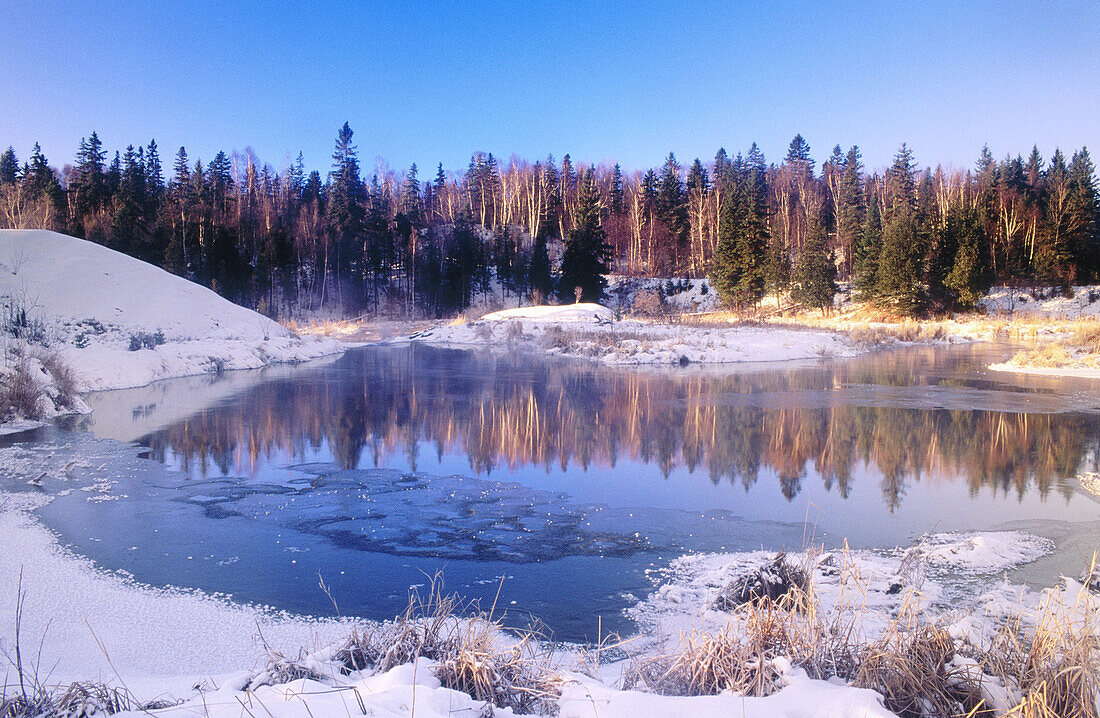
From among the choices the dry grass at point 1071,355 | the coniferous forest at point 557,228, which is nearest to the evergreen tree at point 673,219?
the coniferous forest at point 557,228

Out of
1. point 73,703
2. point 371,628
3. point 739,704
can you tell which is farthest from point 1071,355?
point 73,703

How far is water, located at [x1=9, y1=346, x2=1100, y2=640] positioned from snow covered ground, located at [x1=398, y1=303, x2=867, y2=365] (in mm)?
8467

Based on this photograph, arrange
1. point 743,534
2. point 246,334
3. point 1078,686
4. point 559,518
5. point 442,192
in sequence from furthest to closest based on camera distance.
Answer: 1. point 442,192
2. point 246,334
3. point 559,518
4. point 743,534
5. point 1078,686

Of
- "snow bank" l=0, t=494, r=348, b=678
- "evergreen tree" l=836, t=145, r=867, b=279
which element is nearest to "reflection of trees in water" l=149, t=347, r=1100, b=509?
"snow bank" l=0, t=494, r=348, b=678

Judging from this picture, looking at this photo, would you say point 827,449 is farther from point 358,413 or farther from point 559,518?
point 358,413

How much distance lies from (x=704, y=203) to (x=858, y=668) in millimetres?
66002

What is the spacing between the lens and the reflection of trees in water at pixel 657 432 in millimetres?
8891

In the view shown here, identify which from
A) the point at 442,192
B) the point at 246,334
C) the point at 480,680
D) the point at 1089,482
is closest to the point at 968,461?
the point at 1089,482

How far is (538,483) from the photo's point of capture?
26.7 feet

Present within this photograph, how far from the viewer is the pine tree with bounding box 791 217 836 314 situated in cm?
4684

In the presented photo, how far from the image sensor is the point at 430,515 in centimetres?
677

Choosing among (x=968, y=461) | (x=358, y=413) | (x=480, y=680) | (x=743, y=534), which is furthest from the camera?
(x=358, y=413)

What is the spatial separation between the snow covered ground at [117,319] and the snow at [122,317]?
0.10 feet

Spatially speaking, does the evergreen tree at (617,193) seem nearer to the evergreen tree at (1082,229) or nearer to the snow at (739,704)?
the evergreen tree at (1082,229)
